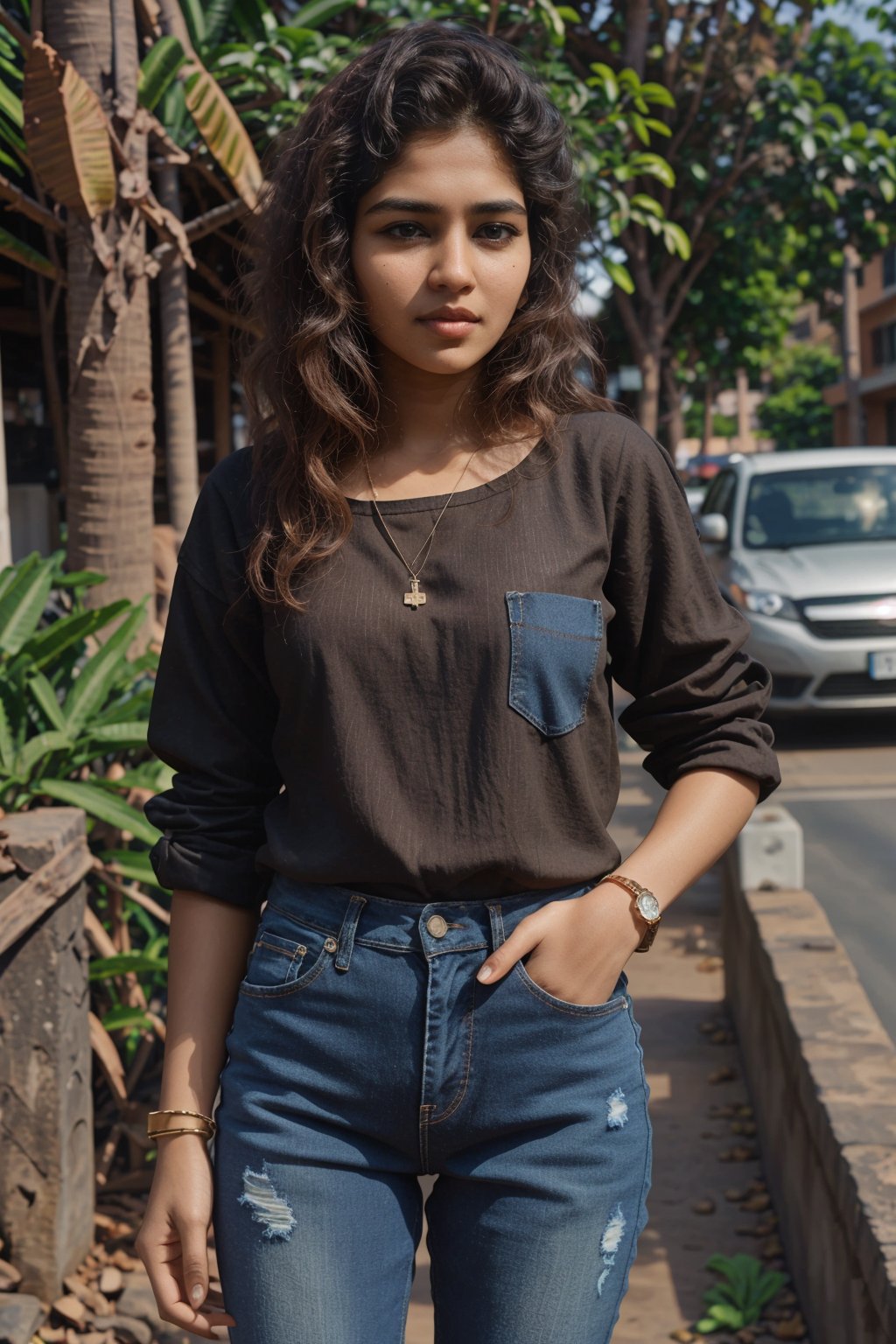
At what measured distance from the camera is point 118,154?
4.07 meters

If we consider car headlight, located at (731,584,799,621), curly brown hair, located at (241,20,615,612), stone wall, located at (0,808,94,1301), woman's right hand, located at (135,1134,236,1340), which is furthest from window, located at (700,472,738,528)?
woman's right hand, located at (135,1134,236,1340)

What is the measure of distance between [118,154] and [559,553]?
2.94 m

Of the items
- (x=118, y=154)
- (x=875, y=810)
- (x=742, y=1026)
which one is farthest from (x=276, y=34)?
(x=875, y=810)

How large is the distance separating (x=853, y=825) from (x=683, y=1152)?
3054mm

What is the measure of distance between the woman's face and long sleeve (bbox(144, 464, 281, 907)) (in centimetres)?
29

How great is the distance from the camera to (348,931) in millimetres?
1533

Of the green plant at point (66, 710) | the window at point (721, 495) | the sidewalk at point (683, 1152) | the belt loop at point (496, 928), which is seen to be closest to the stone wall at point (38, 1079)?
the green plant at point (66, 710)

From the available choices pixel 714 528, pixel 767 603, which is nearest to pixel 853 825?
pixel 767 603

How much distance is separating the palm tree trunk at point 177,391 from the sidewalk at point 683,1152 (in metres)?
2.32

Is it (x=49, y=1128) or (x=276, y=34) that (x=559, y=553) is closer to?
(x=49, y=1128)

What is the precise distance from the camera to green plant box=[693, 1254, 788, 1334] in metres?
3.22

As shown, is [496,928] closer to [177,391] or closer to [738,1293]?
[738,1293]

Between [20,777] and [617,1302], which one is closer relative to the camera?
[617,1302]

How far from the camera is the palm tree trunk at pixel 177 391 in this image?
5363mm
